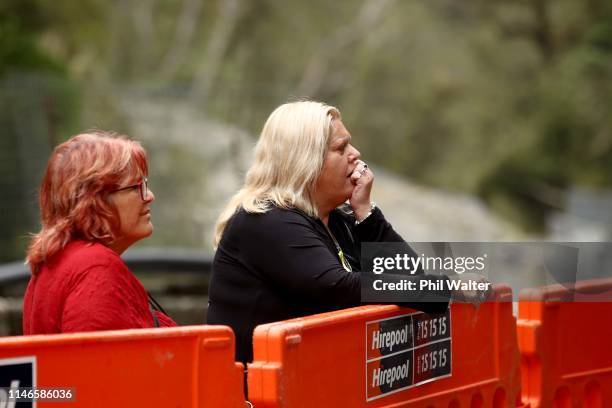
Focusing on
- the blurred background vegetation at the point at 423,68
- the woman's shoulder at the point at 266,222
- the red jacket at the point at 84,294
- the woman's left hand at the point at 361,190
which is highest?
the blurred background vegetation at the point at 423,68

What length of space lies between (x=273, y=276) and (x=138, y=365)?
1.03m

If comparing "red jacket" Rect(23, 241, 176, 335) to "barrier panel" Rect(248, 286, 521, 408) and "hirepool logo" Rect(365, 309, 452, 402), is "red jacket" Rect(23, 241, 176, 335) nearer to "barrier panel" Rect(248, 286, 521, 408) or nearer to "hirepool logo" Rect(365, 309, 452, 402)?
"barrier panel" Rect(248, 286, 521, 408)

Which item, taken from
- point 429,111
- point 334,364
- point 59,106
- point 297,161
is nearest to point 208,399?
point 334,364

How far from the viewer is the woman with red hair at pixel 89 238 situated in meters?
3.41

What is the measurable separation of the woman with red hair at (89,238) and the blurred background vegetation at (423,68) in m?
18.9

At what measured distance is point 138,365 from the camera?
10.4 feet

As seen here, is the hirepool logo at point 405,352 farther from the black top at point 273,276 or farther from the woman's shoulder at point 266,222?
the woman's shoulder at point 266,222

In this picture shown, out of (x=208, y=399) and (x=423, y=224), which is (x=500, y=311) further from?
(x=423, y=224)

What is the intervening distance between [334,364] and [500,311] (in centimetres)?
118

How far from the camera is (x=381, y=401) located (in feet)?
13.1

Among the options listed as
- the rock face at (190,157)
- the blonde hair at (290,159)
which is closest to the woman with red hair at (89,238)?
the blonde hair at (290,159)

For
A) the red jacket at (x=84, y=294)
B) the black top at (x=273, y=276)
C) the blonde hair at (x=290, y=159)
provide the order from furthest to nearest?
the blonde hair at (x=290, y=159)
the black top at (x=273, y=276)
the red jacket at (x=84, y=294)

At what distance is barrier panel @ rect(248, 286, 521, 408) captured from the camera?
3.46m

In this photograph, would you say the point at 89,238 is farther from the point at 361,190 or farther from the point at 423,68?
the point at 423,68
